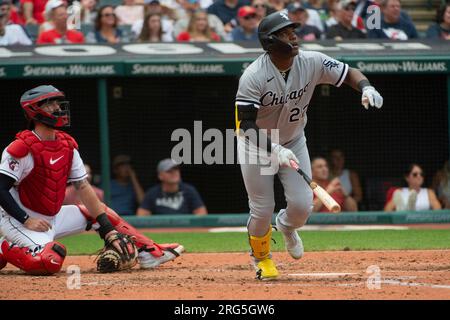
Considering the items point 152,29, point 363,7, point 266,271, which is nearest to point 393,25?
point 363,7

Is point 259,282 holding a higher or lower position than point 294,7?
lower

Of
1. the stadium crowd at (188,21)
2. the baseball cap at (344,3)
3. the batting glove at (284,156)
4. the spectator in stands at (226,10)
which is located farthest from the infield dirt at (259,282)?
the spectator in stands at (226,10)

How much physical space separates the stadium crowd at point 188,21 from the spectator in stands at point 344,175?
4.58ft

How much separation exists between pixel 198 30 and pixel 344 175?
2.47 metres

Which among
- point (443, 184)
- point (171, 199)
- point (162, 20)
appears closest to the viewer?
point (171, 199)

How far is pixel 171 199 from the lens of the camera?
10.2 metres

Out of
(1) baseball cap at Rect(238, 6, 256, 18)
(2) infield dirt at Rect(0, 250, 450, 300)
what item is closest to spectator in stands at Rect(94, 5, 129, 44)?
(1) baseball cap at Rect(238, 6, 256, 18)

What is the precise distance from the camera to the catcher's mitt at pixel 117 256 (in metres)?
6.47

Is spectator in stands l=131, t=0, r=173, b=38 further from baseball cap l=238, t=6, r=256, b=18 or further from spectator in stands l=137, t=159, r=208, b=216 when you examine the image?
spectator in stands l=137, t=159, r=208, b=216

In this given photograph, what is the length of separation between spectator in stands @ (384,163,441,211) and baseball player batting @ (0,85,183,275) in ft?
14.2

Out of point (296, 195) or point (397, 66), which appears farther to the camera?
point (397, 66)

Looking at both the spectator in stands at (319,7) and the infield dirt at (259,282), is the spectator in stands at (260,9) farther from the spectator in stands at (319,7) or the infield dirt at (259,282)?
the infield dirt at (259,282)

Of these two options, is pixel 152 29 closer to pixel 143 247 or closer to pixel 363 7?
pixel 363 7

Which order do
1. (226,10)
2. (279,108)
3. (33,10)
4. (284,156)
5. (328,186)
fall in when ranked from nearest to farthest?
1. (284,156)
2. (279,108)
3. (328,186)
4. (226,10)
5. (33,10)
